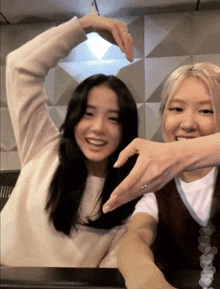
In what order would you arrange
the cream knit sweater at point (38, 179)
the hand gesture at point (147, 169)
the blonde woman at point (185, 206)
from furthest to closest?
the cream knit sweater at point (38, 179) → the blonde woman at point (185, 206) → the hand gesture at point (147, 169)

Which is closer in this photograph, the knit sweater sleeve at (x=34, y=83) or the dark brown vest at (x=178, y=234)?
the dark brown vest at (x=178, y=234)

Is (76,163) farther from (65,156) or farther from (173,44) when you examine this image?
(173,44)

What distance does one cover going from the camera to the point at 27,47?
1.87 feet

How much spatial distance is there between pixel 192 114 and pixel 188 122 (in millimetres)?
15

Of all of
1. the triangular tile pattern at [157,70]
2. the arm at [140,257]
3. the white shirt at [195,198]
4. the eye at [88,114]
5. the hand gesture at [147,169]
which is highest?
the triangular tile pattern at [157,70]

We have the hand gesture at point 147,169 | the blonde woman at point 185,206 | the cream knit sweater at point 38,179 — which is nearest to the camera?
the hand gesture at point 147,169

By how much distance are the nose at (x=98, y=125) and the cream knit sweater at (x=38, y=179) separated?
83 millimetres

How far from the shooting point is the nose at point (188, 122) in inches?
18.7

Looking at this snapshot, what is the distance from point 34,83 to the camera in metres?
0.57

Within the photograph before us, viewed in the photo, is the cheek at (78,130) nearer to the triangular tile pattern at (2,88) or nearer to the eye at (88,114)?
the eye at (88,114)

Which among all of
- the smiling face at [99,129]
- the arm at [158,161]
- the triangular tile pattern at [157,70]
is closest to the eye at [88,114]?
the smiling face at [99,129]

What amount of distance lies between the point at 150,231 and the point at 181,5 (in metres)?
0.40

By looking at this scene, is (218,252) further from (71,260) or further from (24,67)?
(24,67)

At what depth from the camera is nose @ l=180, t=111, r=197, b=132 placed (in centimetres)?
48
